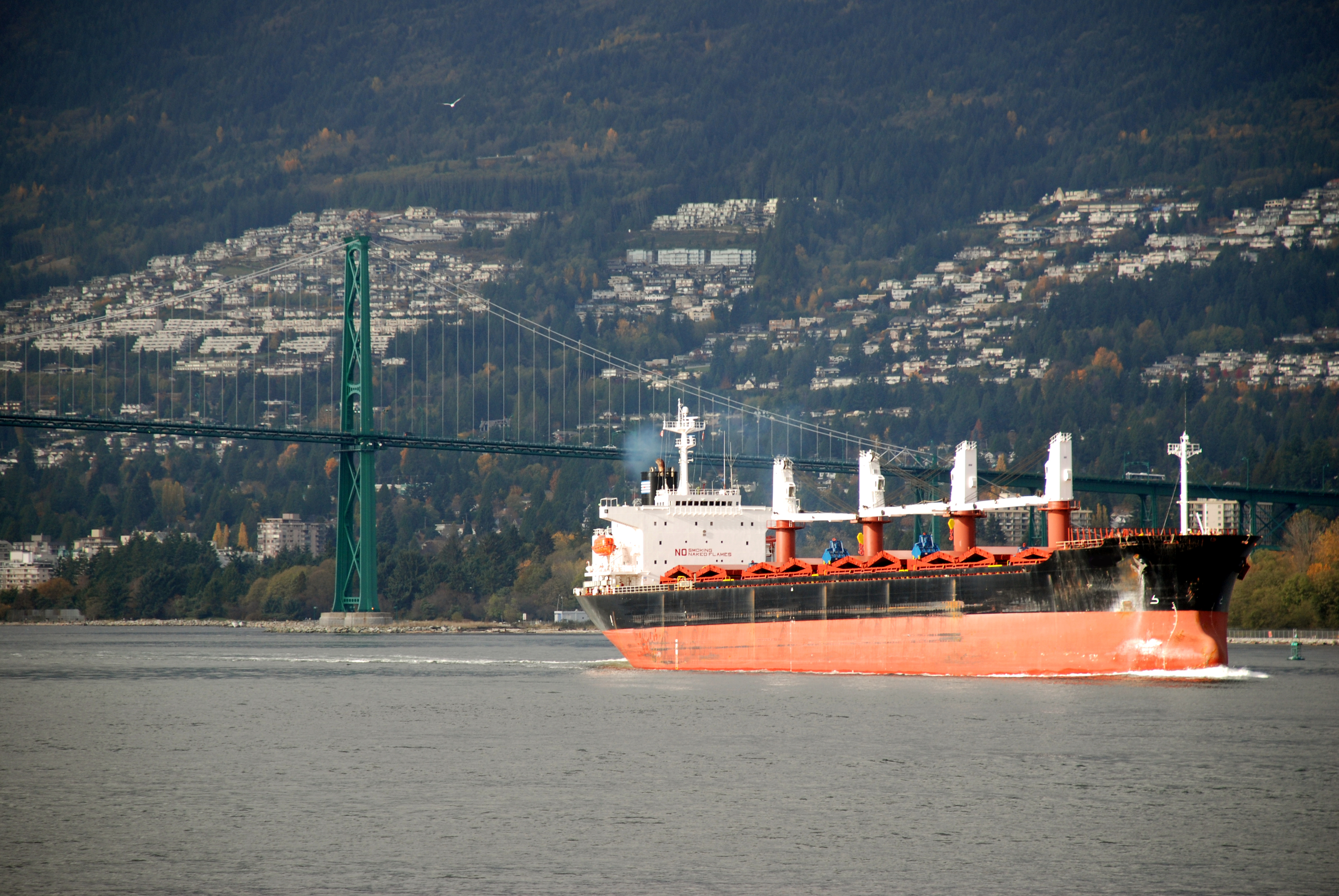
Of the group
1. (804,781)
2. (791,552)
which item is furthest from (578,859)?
(791,552)

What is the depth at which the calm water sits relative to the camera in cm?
1623

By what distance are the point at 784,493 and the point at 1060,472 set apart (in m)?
9.09

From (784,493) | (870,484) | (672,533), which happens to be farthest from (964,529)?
(672,533)

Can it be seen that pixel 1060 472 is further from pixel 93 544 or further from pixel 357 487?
pixel 93 544

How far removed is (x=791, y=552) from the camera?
144 feet

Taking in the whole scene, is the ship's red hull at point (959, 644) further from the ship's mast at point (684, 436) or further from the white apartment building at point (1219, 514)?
the white apartment building at point (1219, 514)

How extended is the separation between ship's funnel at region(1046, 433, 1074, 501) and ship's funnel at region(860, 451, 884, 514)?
6552mm

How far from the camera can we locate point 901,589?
3656cm

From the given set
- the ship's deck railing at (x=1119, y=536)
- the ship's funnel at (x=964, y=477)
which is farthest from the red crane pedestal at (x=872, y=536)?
the ship's deck railing at (x=1119, y=536)

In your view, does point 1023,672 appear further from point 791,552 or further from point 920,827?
point 920,827

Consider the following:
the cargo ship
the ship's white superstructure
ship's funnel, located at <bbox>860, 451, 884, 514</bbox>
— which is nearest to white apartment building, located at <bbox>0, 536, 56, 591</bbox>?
the ship's white superstructure

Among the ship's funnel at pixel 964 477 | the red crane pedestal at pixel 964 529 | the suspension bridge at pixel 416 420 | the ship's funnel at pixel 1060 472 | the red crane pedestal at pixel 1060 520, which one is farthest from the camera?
the suspension bridge at pixel 416 420

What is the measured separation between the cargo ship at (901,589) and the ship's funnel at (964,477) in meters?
0.05

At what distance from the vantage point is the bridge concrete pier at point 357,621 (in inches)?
3187
